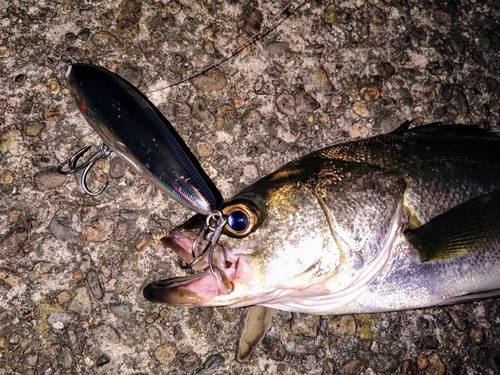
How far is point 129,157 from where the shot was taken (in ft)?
7.03

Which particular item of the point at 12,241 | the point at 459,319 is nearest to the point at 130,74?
the point at 12,241

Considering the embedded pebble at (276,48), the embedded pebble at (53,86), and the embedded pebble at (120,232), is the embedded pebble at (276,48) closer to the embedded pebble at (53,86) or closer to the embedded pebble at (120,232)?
the embedded pebble at (53,86)

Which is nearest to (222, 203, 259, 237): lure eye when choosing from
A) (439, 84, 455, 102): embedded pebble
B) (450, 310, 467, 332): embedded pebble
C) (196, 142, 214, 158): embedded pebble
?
(196, 142, 214, 158): embedded pebble

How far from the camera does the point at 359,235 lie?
2135 millimetres

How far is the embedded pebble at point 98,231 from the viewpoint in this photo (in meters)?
2.48

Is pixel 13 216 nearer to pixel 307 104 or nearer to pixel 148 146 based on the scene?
pixel 148 146

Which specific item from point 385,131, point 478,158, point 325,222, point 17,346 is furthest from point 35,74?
point 478,158

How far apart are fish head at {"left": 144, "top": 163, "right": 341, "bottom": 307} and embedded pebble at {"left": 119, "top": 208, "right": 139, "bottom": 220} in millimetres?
493

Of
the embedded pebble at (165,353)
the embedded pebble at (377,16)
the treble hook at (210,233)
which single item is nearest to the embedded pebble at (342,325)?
the embedded pebble at (165,353)

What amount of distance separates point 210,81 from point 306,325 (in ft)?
5.09

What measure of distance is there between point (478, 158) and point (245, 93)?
4.43 feet

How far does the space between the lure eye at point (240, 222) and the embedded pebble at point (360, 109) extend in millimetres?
1182

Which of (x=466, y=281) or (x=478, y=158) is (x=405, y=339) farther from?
(x=478, y=158)

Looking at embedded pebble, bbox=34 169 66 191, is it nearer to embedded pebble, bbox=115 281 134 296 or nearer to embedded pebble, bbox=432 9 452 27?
embedded pebble, bbox=115 281 134 296
